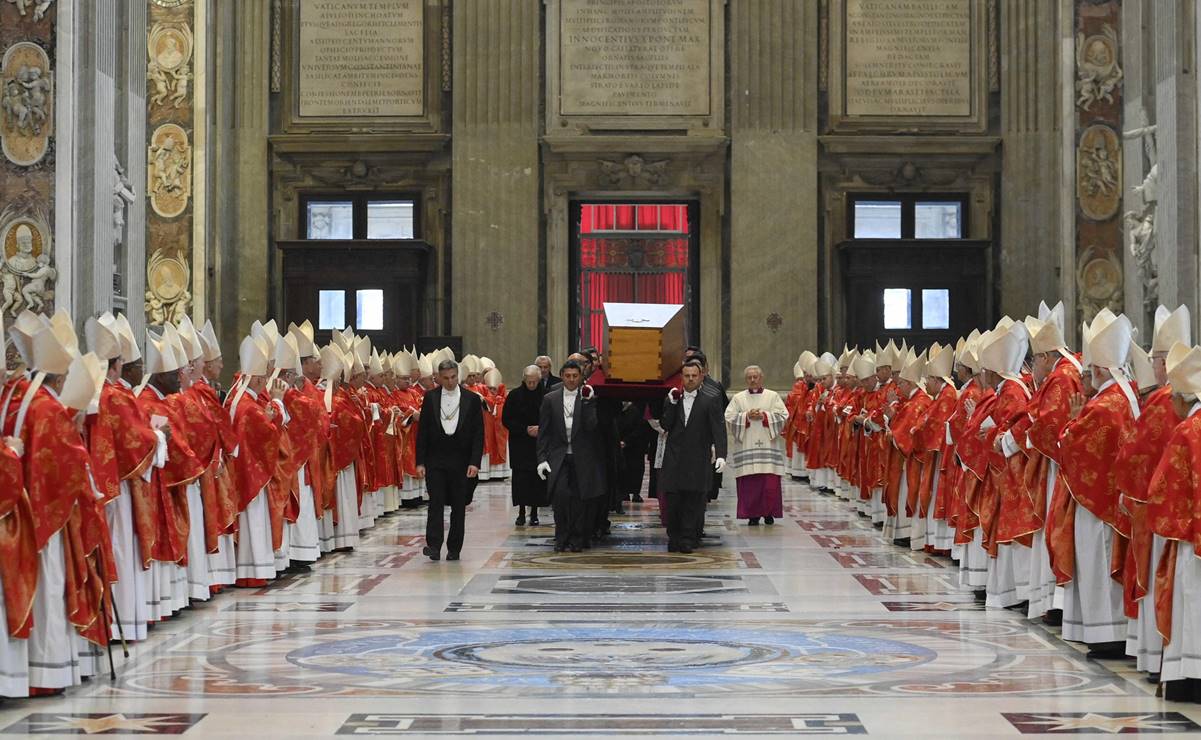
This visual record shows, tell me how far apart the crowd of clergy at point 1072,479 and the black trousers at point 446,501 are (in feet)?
12.4

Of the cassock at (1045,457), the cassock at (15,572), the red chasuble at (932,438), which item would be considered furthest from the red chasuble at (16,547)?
the red chasuble at (932,438)

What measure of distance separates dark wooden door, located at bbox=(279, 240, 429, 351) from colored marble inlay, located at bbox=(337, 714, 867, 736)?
66.5 feet

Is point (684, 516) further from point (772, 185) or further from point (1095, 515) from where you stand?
point (772, 185)

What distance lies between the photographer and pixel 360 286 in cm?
2744

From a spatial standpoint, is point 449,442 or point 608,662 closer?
point 608,662

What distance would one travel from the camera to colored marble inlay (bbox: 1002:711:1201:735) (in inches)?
270

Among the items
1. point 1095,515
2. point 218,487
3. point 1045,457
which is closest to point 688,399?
point 218,487

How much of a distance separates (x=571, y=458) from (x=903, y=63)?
52.2 ft

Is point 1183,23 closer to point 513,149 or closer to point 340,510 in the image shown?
point 340,510

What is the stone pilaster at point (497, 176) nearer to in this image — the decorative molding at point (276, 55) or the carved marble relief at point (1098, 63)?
the decorative molding at point (276, 55)

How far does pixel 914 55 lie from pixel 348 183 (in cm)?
1000

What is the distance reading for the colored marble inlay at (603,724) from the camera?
685 centimetres

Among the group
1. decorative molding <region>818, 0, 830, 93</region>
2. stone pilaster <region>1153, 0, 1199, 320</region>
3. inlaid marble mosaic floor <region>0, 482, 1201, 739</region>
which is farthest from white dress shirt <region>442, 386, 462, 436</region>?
decorative molding <region>818, 0, 830, 93</region>

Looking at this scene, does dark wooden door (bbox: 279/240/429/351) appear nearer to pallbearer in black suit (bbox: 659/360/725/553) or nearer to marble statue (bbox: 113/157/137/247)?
marble statue (bbox: 113/157/137/247)
